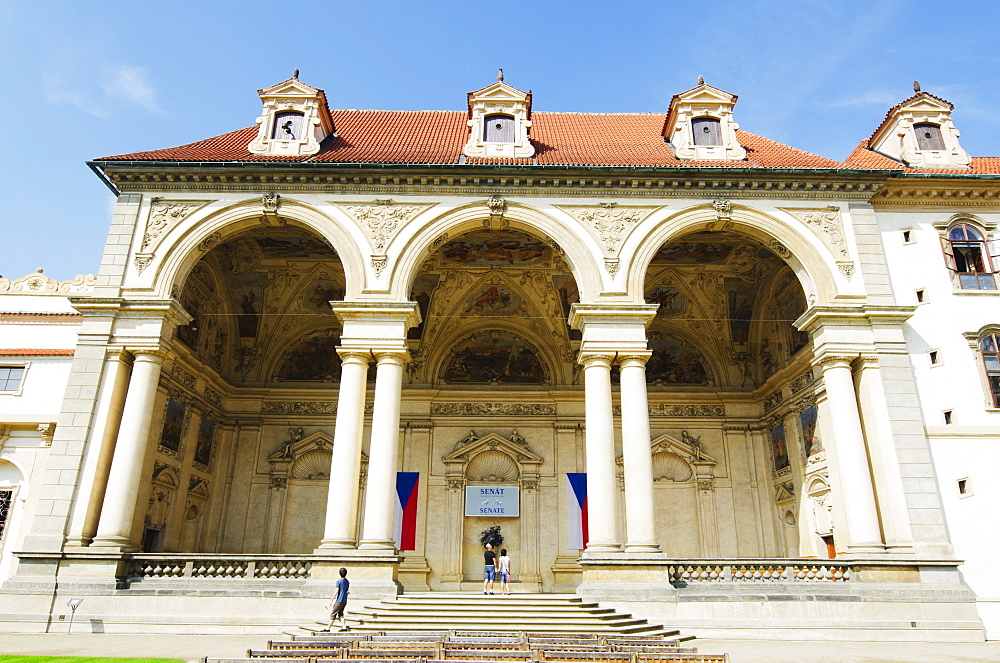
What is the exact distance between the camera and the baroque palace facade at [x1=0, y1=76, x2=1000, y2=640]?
52.1 ft

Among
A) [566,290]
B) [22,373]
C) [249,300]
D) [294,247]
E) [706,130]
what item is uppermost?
[706,130]

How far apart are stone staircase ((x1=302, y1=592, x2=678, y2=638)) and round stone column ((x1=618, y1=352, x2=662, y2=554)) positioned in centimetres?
224

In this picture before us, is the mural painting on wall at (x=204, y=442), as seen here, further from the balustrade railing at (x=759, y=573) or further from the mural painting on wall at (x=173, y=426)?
the balustrade railing at (x=759, y=573)

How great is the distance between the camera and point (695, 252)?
928 inches

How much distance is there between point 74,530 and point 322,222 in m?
9.77

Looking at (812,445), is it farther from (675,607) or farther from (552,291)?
(552,291)

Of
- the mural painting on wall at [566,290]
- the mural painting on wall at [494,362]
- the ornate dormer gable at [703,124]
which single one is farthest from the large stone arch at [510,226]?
the mural painting on wall at [494,362]

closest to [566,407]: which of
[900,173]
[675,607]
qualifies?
[675,607]

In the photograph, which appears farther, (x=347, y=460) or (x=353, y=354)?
(x=353, y=354)

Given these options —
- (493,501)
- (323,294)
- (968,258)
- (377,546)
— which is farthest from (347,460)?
(968,258)

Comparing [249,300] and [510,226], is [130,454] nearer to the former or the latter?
[249,300]

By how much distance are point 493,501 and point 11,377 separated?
1564cm

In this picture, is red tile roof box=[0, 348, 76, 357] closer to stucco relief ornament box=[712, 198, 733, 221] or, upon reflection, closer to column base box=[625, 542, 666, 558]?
column base box=[625, 542, 666, 558]

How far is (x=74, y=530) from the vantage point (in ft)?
52.2
